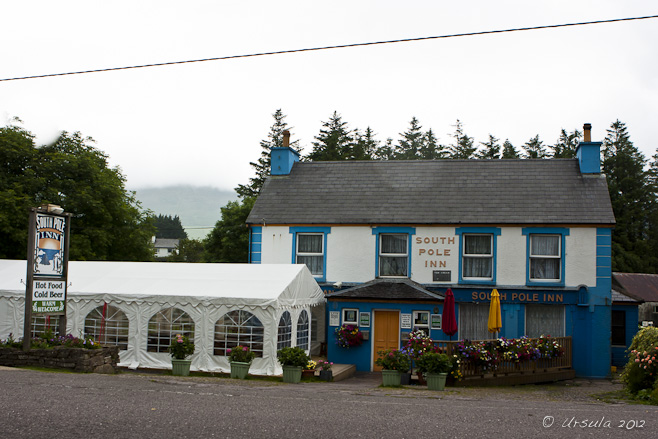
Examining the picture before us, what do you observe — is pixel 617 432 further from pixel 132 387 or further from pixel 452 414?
pixel 132 387

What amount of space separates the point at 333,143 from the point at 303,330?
1609 inches

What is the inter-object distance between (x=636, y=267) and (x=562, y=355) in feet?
104

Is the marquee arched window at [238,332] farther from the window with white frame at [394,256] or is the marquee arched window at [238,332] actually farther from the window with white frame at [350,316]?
the window with white frame at [394,256]

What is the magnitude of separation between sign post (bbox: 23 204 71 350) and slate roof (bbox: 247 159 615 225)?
7797 millimetres

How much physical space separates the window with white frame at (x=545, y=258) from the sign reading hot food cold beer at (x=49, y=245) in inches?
578

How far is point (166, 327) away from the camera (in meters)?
18.5

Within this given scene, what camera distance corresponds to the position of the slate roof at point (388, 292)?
20.8 metres

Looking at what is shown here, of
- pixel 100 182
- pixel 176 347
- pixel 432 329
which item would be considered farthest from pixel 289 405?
pixel 100 182

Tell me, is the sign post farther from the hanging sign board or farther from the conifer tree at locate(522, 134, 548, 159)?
the conifer tree at locate(522, 134, 548, 159)

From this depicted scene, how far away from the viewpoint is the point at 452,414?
35.1 feet

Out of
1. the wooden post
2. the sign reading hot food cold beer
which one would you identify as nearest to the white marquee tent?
the sign reading hot food cold beer

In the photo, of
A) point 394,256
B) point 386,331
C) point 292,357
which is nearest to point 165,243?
point 394,256

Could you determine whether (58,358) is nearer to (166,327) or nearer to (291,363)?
(166,327)

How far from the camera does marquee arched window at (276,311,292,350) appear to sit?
→ 1808 centimetres
